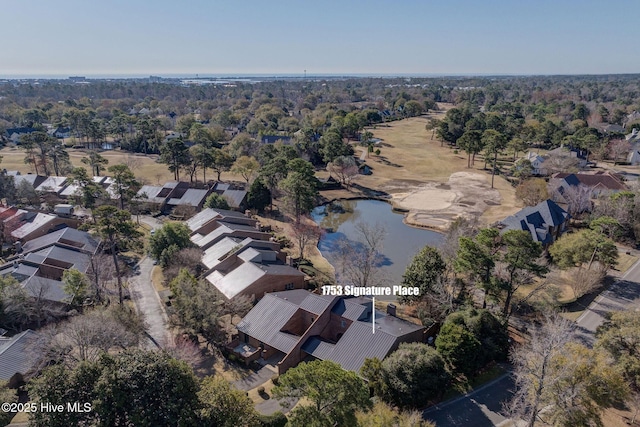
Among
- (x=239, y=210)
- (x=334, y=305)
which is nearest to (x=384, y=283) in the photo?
(x=334, y=305)

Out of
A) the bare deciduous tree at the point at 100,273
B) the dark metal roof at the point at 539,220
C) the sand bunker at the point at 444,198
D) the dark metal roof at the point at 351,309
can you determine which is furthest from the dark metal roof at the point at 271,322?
the sand bunker at the point at 444,198

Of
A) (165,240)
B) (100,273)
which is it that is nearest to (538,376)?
(100,273)

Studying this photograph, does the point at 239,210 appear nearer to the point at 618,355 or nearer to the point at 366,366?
the point at 366,366

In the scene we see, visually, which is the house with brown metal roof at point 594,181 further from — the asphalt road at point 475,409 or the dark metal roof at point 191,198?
the dark metal roof at point 191,198

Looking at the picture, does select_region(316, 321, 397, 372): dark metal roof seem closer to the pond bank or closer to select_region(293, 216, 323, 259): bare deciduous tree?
select_region(293, 216, 323, 259): bare deciduous tree

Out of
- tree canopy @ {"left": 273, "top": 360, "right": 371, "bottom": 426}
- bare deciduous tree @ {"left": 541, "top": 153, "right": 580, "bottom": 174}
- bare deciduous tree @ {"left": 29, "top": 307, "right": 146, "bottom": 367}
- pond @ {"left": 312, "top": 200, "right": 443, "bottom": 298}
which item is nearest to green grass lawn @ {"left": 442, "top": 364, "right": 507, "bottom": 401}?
tree canopy @ {"left": 273, "top": 360, "right": 371, "bottom": 426}

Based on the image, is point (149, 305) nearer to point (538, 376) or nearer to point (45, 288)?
point (45, 288)
